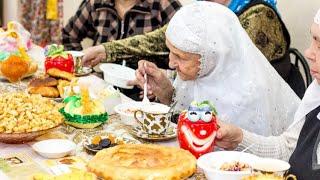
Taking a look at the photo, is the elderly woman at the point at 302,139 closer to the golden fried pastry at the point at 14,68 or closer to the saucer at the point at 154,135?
the saucer at the point at 154,135

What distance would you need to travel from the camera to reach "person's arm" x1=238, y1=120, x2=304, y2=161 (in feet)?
5.24

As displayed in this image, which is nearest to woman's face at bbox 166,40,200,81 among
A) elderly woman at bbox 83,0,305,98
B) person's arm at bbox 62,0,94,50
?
elderly woman at bbox 83,0,305,98

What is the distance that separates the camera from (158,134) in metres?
1.59

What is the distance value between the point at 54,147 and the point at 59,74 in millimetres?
637

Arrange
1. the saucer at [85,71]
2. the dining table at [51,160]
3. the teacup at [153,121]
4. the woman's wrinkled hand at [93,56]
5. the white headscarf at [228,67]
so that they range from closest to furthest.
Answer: the dining table at [51,160]
the teacup at [153,121]
the white headscarf at [228,67]
the saucer at [85,71]
the woman's wrinkled hand at [93,56]

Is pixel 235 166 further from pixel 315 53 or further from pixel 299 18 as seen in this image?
pixel 299 18

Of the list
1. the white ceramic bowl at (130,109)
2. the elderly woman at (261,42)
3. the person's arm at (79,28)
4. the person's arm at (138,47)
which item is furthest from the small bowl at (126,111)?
the person's arm at (79,28)

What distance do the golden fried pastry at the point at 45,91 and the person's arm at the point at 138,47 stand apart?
25.5 inches

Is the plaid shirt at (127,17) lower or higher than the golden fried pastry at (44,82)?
higher

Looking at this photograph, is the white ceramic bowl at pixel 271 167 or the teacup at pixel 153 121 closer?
the white ceramic bowl at pixel 271 167

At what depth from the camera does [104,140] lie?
4.97ft

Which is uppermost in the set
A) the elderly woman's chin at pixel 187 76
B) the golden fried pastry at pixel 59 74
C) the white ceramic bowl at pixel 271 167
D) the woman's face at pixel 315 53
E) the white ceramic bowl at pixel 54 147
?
the woman's face at pixel 315 53

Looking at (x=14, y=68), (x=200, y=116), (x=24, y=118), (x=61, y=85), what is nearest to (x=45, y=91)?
(x=61, y=85)

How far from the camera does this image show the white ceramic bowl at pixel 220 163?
124cm
